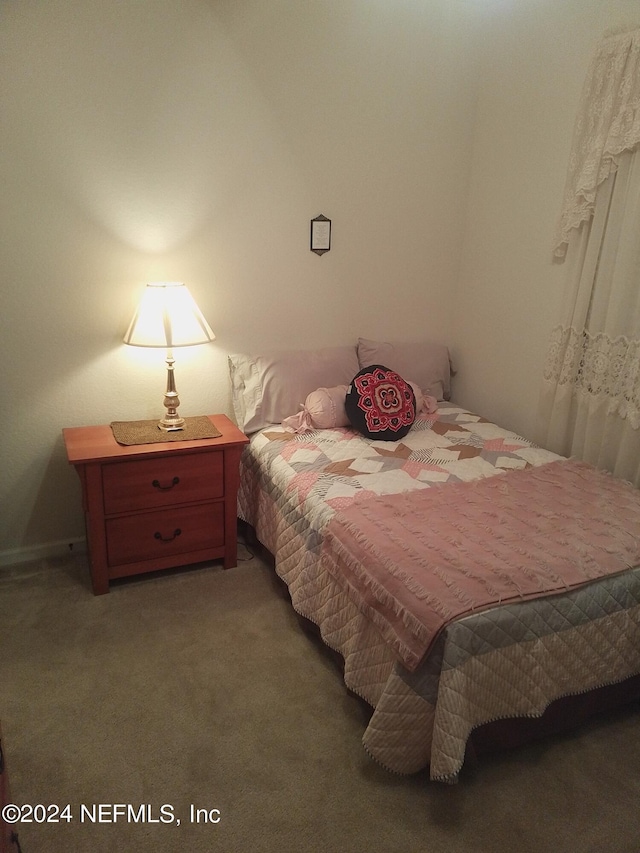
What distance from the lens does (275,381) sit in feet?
9.05

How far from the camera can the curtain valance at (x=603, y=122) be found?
2170 millimetres

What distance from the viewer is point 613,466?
2447 mm

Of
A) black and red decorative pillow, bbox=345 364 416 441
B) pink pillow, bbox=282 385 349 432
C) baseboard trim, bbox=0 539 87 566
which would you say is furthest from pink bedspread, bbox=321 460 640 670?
baseboard trim, bbox=0 539 87 566

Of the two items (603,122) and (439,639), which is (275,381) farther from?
(603,122)

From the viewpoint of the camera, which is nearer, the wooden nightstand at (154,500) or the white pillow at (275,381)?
the wooden nightstand at (154,500)

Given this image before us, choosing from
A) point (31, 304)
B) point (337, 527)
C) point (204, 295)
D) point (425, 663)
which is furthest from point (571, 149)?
point (31, 304)

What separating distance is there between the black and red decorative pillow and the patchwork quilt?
0.24 meters

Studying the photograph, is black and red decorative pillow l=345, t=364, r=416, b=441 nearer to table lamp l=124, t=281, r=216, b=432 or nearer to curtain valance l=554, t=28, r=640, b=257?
A: table lamp l=124, t=281, r=216, b=432

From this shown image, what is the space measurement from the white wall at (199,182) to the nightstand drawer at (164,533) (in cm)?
44

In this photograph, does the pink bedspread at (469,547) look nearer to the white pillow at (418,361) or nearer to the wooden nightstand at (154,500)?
the wooden nightstand at (154,500)

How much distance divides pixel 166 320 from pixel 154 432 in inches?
18.6

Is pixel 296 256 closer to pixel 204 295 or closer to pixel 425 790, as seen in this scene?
pixel 204 295

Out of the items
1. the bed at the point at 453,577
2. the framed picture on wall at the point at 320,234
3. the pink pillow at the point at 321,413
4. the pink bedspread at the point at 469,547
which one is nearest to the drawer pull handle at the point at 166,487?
the bed at the point at 453,577

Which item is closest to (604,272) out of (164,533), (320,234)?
(320,234)
